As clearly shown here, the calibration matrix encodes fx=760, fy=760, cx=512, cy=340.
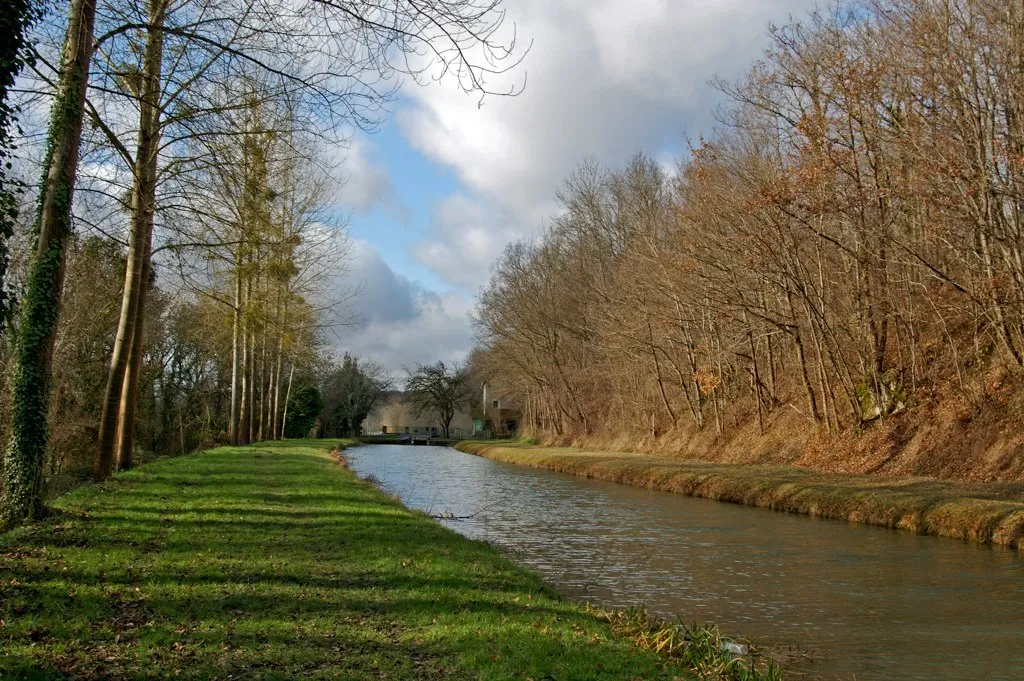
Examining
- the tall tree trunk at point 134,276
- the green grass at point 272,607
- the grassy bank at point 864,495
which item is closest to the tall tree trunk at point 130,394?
the tall tree trunk at point 134,276

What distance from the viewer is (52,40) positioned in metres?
9.31

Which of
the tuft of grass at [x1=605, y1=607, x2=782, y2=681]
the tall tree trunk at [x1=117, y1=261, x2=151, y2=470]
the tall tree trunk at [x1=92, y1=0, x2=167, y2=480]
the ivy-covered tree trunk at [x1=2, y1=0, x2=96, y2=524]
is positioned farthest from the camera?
the tall tree trunk at [x1=117, y1=261, x2=151, y2=470]

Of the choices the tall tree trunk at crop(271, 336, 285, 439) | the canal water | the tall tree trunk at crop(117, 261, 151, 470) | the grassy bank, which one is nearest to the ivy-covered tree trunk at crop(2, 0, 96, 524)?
the tall tree trunk at crop(117, 261, 151, 470)

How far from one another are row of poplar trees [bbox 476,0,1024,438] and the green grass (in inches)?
463

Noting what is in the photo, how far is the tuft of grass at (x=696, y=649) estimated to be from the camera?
5418 millimetres

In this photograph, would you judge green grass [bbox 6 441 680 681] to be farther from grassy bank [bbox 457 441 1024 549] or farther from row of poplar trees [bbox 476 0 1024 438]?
row of poplar trees [bbox 476 0 1024 438]

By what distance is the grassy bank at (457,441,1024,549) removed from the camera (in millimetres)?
12305

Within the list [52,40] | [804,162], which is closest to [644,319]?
[804,162]

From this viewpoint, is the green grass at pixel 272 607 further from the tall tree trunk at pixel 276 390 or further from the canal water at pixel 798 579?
the tall tree trunk at pixel 276 390

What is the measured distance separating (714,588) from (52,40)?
415 inches

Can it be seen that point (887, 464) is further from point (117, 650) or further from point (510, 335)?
point (510, 335)

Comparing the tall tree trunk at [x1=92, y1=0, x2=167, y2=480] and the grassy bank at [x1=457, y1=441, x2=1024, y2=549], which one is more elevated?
the tall tree trunk at [x1=92, y1=0, x2=167, y2=480]

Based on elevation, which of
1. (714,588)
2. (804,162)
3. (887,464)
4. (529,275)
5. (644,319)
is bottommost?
(714,588)

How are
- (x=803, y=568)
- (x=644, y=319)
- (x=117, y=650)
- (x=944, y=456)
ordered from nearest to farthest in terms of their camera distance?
(x=117, y=650) < (x=803, y=568) < (x=944, y=456) < (x=644, y=319)
